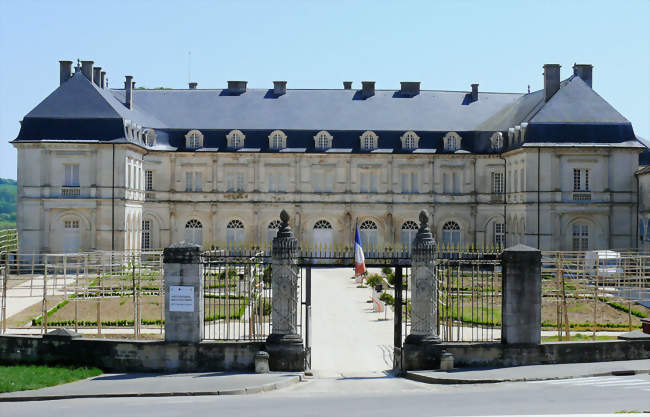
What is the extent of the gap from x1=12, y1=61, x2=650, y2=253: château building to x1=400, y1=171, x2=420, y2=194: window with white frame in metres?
0.10

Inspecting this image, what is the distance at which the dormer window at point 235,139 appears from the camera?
54812mm

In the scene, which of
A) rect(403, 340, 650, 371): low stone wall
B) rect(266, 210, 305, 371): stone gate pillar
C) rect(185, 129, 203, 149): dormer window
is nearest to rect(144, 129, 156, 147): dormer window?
rect(185, 129, 203, 149): dormer window

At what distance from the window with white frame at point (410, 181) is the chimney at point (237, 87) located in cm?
1300

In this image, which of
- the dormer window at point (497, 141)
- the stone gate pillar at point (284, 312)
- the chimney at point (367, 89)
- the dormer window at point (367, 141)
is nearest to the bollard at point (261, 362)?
A: the stone gate pillar at point (284, 312)

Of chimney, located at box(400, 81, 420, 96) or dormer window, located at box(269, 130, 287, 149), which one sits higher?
chimney, located at box(400, 81, 420, 96)

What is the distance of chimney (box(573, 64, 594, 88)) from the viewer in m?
51.9

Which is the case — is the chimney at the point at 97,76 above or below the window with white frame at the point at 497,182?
Result: above

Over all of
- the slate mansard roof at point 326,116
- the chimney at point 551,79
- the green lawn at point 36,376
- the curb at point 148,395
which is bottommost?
the curb at point 148,395

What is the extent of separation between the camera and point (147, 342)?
2003 cm

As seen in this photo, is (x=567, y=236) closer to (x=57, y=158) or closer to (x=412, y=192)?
(x=412, y=192)

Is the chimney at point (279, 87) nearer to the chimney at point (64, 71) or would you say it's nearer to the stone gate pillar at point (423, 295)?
the chimney at point (64, 71)

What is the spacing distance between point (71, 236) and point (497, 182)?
87.8 ft

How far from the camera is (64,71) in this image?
5144 centimetres

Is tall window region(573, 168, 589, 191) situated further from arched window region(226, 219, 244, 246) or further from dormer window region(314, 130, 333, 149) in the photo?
arched window region(226, 219, 244, 246)
